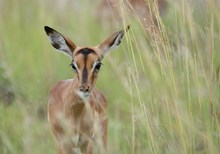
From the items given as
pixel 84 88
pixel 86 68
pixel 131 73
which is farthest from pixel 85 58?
pixel 131 73

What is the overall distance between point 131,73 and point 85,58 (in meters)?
0.90

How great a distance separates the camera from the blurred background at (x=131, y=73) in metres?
5.08

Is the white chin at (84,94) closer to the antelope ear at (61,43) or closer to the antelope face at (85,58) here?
the antelope face at (85,58)

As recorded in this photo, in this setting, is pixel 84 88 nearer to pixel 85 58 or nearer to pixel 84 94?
pixel 84 94

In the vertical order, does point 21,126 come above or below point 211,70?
below

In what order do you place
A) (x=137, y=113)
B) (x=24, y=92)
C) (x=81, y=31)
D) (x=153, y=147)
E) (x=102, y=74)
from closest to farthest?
1. (x=153, y=147)
2. (x=137, y=113)
3. (x=24, y=92)
4. (x=102, y=74)
5. (x=81, y=31)

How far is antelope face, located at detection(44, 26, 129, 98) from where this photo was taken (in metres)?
5.86

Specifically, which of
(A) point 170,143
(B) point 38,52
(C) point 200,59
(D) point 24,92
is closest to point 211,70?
(C) point 200,59

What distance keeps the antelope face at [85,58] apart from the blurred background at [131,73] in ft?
0.33

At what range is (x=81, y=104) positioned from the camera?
633 cm

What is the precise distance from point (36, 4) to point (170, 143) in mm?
5186

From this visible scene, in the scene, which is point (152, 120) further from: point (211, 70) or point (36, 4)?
point (36, 4)

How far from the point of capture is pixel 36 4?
10.0 metres

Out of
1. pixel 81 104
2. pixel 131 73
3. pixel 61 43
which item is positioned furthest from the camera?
pixel 81 104
